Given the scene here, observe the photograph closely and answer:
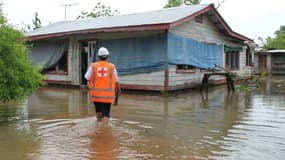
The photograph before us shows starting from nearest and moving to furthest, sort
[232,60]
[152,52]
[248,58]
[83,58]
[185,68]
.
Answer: [152,52], [185,68], [83,58], [232,60], [248,58]

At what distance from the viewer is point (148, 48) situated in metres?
14.8

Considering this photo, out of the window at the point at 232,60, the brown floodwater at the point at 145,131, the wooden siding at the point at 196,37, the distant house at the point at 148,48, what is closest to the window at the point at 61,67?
the distant house at the point at 148,48

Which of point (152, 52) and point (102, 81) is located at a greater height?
point (152, 52)

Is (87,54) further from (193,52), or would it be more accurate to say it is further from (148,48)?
(193,52)

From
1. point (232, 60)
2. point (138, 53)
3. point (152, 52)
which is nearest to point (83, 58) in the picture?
point (138, 53)

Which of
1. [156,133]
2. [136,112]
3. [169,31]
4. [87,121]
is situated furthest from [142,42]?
[156,133]

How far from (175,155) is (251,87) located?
1306 cm

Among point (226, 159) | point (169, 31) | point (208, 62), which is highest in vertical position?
point (169, 31)

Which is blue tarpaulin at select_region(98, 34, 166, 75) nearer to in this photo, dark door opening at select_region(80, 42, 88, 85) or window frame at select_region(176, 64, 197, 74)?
window frame at select_region(176, 64, 197, 74)

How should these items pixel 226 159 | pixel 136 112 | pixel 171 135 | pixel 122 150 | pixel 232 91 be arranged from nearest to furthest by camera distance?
pixel 226 159 → pixel 122 150 → pixel 171 135 → pixel 136 112 → pixel 232 91

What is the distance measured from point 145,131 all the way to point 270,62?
89.6ft

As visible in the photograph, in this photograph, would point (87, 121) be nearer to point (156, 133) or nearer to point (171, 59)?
point (156, 133)


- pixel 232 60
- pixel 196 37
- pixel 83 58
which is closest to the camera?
pixel 196 37

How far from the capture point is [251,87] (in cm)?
1770
